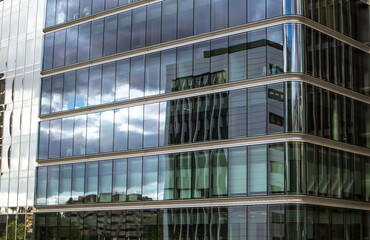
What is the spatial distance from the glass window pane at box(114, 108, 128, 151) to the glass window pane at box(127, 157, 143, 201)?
118 cm

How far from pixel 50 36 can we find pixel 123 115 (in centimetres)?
943

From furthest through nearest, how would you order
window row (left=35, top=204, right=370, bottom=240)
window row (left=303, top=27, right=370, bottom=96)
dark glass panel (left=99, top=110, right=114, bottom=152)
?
dark glass panel (left=99, top=110, right=114, bottom=152)
window row (left=303, top=27, right=370, bottom=96)
window row (left=35, top=204, right=370, bottom=240)

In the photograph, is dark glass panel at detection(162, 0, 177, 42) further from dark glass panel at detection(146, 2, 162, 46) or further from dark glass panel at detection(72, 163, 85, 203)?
dark glass panel at detection(72, 163, 85, 203)

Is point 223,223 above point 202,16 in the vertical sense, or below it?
below

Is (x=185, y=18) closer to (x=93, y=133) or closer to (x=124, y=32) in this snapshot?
(x=124, y=32)

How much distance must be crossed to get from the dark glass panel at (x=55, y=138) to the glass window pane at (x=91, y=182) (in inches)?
121

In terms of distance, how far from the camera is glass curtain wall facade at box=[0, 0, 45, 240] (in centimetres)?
4738

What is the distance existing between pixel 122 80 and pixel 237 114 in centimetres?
921

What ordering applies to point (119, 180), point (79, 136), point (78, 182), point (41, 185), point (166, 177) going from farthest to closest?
point (41, 185), point (79, 136), point (78, 182), point (119, 180), point (166, 177)

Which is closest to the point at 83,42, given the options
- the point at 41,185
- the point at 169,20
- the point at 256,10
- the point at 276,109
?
the point at 169,20

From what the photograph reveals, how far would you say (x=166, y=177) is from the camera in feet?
128

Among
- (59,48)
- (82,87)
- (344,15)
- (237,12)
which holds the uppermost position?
(344,15)

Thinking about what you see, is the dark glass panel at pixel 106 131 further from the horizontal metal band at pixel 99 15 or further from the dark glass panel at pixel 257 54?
the dark glass panel at pixel 257 54

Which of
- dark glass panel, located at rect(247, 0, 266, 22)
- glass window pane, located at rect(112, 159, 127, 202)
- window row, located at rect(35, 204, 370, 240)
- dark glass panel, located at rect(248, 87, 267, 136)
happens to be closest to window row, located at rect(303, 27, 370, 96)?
dark glass panel, located at rect(247, 0, 266, 22)
